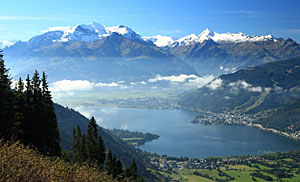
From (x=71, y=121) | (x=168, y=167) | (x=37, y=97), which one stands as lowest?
(x=168, y=167)

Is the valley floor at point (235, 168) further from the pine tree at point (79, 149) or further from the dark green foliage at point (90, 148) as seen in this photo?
the dark green foliage at point (90, 148)

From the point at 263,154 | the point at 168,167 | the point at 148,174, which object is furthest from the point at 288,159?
the point at 148,174

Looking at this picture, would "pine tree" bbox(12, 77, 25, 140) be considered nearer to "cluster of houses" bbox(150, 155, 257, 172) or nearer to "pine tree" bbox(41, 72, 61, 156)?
"pine tree" bbox(41, 72, 61, 156)

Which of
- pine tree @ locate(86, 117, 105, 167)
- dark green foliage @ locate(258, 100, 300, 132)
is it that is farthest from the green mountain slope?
dark green foliage @ locate(258, 100, 300, 132)

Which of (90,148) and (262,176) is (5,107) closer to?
(90,148)

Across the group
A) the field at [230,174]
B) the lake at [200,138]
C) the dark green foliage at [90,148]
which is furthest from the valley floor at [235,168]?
the dark green foliage at [90,148]

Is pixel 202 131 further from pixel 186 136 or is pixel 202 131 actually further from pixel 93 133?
pixel 93 133

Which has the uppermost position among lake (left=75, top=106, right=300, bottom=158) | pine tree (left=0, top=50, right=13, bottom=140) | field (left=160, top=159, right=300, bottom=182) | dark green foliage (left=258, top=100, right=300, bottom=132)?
pine tree (left=0, top=50, right=13, bottom=140)
